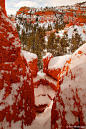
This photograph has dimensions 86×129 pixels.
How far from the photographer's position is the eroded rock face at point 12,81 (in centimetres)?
287

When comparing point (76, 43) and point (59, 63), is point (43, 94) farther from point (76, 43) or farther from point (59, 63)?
point (76, 43)

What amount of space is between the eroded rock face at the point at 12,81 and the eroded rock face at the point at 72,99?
119 centimetres

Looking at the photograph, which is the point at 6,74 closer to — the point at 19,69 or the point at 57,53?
the point at 19,69

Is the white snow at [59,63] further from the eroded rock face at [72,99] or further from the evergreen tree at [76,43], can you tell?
the evergreen tree at [76,43]

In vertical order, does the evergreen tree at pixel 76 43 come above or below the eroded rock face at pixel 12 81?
above

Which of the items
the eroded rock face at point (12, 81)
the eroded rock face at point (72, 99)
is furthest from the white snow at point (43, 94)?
the eroded rock face at point (72, 99)

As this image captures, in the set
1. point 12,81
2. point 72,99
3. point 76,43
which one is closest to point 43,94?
point 12,81

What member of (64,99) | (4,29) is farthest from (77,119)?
(4,29)

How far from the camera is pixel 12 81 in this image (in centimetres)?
A: 310

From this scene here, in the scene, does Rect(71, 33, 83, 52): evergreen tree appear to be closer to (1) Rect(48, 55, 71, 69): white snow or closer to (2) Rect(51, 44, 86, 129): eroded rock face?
(1) Rect(48, 55, 71, 69): white snow

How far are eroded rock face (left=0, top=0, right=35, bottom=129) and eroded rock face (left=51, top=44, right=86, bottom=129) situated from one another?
3.91 ft

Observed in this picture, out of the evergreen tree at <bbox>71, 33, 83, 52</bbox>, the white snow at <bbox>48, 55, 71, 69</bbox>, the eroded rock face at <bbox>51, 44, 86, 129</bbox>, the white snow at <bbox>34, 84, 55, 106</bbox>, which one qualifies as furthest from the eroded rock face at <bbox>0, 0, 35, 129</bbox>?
the evergreen tree at <bbox>71, 33, 83, 52</bbox>

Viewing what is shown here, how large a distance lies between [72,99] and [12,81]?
2.19m

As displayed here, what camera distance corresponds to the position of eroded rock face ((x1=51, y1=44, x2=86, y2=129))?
2.52 m
